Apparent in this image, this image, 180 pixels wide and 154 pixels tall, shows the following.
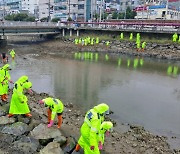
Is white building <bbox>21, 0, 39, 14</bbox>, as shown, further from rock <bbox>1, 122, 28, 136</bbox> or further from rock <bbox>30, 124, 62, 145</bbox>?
rock <bbox>30, 124, 62, 145</bbox>

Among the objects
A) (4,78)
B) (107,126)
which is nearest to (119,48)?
(4,78)

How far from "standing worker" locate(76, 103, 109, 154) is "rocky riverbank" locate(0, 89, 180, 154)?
1.00 meters

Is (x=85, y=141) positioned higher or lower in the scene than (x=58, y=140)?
higher

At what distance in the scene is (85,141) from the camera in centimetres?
661

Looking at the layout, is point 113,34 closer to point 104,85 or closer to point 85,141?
point 104,85

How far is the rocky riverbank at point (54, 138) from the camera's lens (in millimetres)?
7383

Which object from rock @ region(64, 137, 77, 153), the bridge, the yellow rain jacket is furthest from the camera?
the bridge

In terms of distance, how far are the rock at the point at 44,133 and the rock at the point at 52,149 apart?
0.41 m

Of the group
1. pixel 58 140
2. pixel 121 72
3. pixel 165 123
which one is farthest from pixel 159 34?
pixel 58 140

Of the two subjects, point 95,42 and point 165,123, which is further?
point 95,42

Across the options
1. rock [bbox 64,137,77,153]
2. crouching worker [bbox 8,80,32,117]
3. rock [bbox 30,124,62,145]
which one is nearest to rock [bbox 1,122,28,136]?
rock [bbox 30,124,62,145]

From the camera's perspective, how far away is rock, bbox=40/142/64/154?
7.04 m

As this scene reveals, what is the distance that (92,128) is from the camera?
6141 mm

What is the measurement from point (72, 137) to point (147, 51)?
82.2ft
